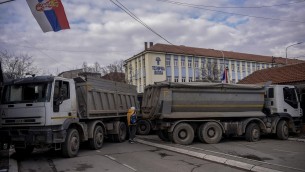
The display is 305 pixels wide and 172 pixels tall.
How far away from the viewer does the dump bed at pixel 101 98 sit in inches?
511

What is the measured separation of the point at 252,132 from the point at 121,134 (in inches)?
249

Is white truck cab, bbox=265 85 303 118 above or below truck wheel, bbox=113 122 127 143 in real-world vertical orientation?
above

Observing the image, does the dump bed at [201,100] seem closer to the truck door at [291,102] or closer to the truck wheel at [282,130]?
the truck wheel at [282,130]

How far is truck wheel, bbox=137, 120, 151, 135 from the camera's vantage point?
19500 millimetres

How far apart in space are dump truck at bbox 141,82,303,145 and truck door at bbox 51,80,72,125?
418 centimetres

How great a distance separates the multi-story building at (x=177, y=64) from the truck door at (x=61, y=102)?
4392cm

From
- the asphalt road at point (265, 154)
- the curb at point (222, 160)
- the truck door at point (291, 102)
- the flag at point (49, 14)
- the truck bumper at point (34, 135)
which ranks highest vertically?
the flag at point (49, 14)

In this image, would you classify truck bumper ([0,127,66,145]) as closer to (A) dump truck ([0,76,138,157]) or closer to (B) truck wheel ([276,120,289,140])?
(A) dump truck ([0,76,138,157])

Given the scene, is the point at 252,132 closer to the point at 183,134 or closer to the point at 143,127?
the point at 183,134

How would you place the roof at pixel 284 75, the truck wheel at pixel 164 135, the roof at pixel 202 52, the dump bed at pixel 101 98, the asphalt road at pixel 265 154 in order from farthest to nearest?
the roof at pixel 202 52, the roof at pixel 284 75, the truck wheel at pixel 164 135, the dump bed at pixel 101 98, the asphalt road at pixel 265 154

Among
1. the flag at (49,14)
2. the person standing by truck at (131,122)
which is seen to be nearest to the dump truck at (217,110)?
the person standing by truck at (131,122)

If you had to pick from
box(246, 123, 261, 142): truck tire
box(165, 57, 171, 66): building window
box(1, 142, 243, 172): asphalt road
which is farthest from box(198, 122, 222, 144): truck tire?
box(165, 57, 171, 66): building window

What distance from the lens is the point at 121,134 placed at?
16.4m

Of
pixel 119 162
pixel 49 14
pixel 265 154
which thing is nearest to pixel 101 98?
pixel 119 162
